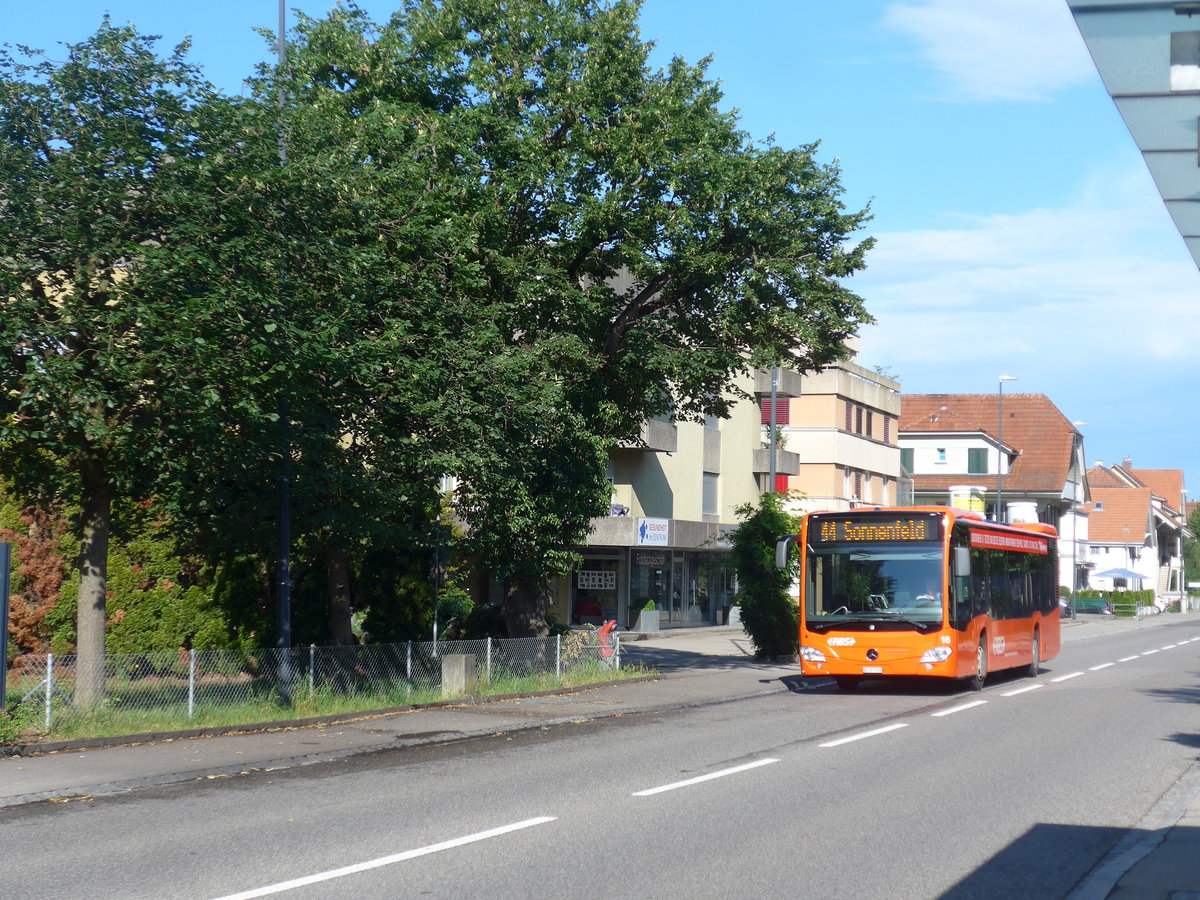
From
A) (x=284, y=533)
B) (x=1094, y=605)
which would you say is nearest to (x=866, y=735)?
(x=284, y=533)

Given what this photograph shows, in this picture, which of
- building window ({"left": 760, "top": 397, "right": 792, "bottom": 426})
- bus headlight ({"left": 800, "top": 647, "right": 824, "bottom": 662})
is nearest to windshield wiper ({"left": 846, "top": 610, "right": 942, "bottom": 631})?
bus headlight ({"left": 800, "top": 647, "right": 824, "bottom": 662})

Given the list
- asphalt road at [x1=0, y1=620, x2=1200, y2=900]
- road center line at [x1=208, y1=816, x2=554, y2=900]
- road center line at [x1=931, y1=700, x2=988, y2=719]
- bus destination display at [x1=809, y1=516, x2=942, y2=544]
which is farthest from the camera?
bus destination display at [x1=809, y1=516, x2=942, y2=544]

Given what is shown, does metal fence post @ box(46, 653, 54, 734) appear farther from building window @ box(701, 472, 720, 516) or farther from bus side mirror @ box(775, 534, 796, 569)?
building window @ box(701, 472, 720, 516)

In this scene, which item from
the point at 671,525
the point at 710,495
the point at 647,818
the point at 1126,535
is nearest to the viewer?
the point at 647,818

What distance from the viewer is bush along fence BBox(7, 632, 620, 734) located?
14.9 meters

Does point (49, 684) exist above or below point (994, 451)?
below

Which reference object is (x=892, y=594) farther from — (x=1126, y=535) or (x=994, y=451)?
(x=1126, y=535)

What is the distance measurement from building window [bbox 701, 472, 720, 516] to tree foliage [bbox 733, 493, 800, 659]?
18.2m

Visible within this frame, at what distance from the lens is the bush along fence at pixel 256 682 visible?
49.0 ft

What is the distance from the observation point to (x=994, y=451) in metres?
79.4

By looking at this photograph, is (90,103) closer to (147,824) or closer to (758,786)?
(147,824)

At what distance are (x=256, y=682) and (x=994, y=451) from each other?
224 feet

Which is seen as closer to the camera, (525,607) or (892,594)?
(892,594)

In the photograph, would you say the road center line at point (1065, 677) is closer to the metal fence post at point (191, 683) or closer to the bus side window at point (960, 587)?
the bus side window at point (960, 587)
